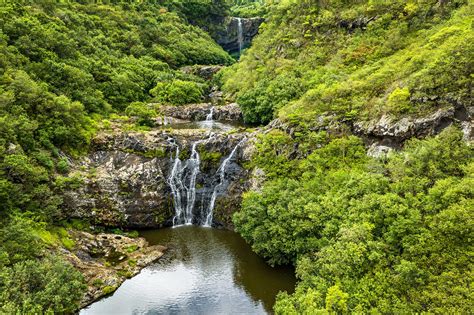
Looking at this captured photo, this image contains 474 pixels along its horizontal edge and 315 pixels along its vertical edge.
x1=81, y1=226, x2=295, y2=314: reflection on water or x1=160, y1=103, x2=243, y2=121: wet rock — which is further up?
x1=160, y1=103, x2=243, y2=121: wet rock

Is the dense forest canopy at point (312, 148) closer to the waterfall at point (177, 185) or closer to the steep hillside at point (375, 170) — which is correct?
the steep hillside at point (375, 170)

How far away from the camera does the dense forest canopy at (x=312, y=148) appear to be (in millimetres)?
21453

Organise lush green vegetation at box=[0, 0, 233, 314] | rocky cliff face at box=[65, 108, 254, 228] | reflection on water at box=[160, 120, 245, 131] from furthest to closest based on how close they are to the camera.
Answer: reflection on water at box=[160, 120, 245, 131], rocky cliff face at box=[65, 108, 254, 228], lush green vegetation at box=[0, 0, 233, 314]

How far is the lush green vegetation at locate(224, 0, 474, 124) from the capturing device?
30578 millimetres

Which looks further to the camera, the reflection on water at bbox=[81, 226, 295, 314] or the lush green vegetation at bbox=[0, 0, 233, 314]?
the reflection on water at bbox=[81, 226, 295, 314]

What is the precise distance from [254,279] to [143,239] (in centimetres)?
1345

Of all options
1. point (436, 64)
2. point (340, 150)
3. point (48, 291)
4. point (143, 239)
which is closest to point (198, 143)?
point (143, 239)

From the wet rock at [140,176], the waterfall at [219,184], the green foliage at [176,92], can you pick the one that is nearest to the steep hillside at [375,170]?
the waterfall at [219,184]

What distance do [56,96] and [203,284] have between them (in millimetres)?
30386

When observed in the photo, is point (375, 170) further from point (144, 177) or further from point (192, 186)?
point (144, 177)

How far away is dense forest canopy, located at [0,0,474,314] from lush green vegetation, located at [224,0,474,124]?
0.19 metres

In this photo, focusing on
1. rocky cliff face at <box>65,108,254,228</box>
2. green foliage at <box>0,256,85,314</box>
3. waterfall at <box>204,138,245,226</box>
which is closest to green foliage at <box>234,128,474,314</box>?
waterfall at <box>204,138,245,226</box>

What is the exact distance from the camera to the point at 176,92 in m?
64.1

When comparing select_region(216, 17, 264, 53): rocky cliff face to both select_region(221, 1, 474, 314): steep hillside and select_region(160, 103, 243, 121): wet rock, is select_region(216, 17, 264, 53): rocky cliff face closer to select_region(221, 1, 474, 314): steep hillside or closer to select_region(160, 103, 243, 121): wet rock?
select_region(160, 103, 243, 121): wet rock
